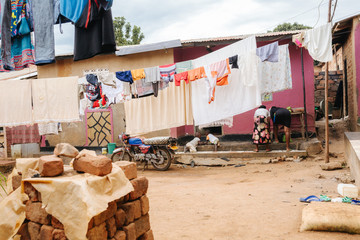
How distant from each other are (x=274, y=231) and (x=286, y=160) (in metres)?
5.17

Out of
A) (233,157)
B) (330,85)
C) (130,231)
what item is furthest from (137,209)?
(330,85)

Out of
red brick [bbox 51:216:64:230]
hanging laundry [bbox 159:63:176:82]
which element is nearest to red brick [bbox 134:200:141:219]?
red brick [bbox 51:216:64:230]

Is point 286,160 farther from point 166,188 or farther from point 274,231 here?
point 274,231

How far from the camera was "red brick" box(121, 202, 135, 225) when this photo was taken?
2.63m

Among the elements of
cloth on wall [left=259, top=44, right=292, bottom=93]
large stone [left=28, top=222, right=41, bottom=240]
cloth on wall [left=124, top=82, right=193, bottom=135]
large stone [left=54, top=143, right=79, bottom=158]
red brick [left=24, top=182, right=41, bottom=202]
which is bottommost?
large stone [left=28, top=222, right=41, bottom=240]

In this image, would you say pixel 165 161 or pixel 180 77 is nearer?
pixel 180 77

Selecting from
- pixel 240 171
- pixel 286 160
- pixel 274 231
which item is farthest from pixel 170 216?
→ pixel 286 160

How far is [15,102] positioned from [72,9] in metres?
4.32

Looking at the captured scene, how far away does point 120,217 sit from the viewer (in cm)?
254

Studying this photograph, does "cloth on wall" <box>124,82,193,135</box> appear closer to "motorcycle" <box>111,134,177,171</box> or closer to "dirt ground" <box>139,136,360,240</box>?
"motorcycle" <box>111,134,177,171</box>

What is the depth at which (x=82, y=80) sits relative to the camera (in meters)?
8.25

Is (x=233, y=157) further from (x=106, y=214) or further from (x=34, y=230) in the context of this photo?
(x=34, y=230)

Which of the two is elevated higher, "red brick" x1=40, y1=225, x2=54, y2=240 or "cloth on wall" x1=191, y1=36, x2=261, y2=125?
"cloth on wall" x1=191, y1=36, x2=261, y2=125

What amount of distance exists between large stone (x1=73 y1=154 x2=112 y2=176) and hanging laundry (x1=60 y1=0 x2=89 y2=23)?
2.64 meters
